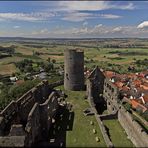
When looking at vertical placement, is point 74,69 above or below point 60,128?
above

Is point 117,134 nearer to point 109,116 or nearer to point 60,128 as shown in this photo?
point 109,116

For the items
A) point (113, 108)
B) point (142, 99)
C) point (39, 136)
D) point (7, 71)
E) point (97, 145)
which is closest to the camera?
point (97, 145)

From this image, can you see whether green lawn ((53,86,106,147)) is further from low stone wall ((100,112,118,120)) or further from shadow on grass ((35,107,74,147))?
low stone wall ((100,112,118,120))

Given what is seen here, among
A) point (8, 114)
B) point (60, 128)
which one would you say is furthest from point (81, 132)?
point (8, 114)

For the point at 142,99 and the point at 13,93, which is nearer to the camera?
the point at 13,93

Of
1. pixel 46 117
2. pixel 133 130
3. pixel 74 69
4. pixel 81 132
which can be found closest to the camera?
pixel 133 130

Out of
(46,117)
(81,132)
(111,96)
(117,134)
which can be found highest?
(46,117)

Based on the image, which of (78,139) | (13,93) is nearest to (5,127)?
(78,139)

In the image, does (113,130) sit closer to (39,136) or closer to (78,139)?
(78,139)
